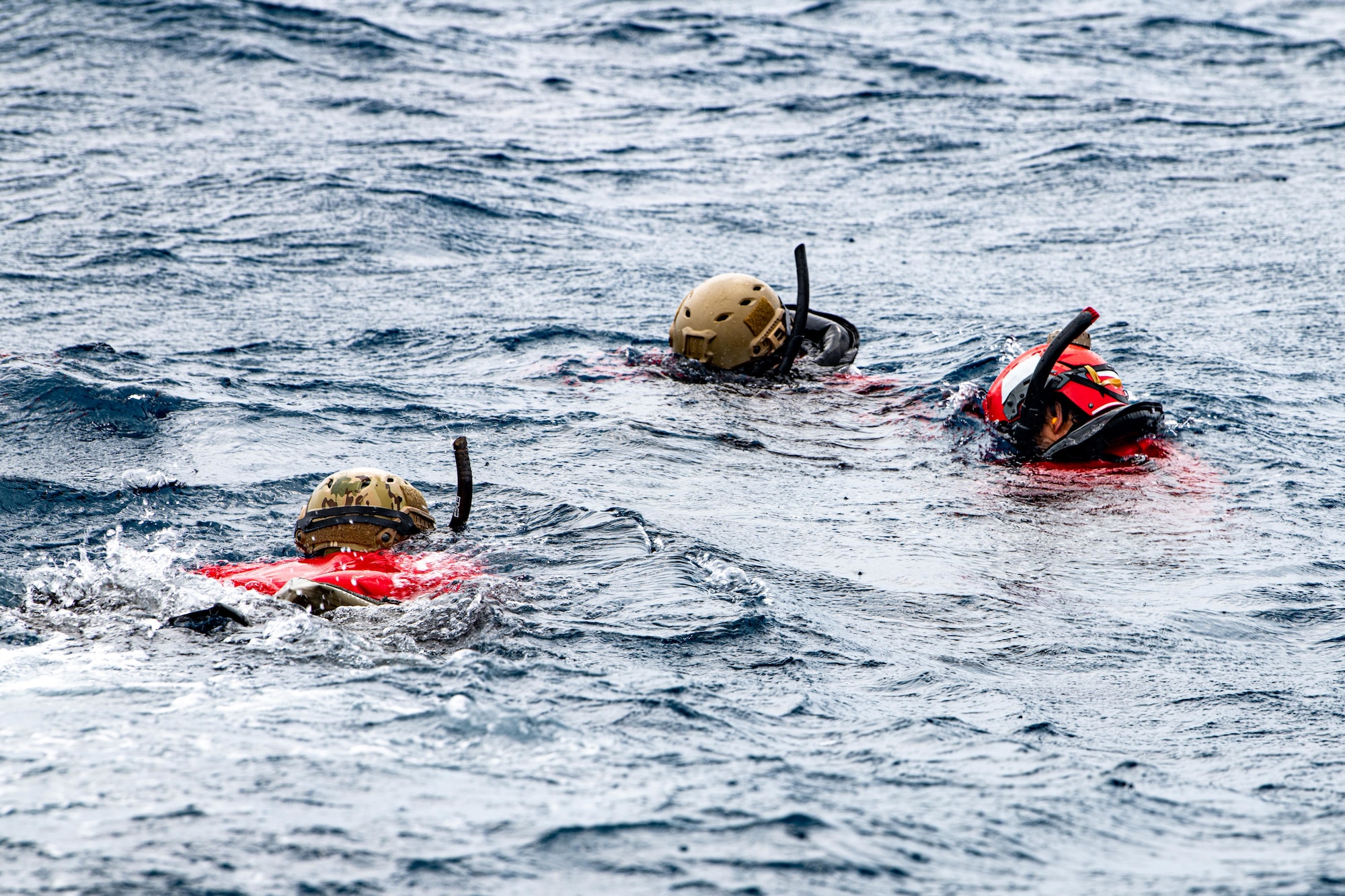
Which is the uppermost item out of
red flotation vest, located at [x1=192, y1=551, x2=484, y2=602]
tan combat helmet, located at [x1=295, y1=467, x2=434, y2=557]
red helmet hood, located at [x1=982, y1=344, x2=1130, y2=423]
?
red helmet hood, located at [x1=982, y1=344, x2=1130, y2=423]

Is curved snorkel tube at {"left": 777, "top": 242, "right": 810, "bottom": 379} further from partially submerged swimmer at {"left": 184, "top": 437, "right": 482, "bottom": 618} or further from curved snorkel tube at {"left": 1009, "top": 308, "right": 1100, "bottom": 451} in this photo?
partially submerged swimmer at {"left": 184, "top": 437, "right": 482, "bottom": 618}

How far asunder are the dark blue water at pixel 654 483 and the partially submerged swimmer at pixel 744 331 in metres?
0.24

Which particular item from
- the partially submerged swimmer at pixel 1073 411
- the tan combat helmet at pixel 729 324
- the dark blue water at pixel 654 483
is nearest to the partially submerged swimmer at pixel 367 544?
the dark blue water at pixel 654 483

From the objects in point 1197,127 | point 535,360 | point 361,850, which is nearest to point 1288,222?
point 1197,127

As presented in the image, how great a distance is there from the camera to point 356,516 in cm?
655

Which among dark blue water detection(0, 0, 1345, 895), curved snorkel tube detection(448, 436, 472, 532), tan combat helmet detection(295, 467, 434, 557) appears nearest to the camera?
dark blue water detection(0, 0, 1345, 895)

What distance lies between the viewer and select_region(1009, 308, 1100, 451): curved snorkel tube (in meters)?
7.42

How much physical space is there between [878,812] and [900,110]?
16317 mm

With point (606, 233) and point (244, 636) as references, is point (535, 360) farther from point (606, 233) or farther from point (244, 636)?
point (244, 636)

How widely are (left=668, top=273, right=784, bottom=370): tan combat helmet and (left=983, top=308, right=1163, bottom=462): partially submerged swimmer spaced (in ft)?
7.60

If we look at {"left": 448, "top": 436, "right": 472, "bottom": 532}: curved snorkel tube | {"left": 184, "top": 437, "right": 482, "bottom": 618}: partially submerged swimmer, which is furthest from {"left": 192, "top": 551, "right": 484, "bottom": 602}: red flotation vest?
{"left": 448, "top": 436, "right": 472, "bottom": 532}: curved snorkel tube

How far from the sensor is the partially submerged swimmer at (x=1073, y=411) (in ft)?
25.9

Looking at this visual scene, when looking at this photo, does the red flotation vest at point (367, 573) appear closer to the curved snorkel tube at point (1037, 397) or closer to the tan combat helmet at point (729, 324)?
the curved snorkel tube at point (1037, 397)

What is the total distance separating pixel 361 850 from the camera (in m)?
3.86
